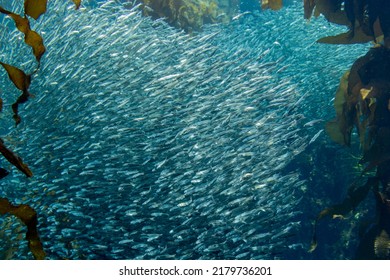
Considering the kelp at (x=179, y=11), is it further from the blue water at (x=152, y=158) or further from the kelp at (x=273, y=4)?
the kelp at (x=273, y=4)

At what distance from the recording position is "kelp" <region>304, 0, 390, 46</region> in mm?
3268

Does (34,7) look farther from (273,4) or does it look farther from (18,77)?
(273,4)

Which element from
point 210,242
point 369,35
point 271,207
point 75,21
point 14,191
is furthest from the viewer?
point 75,21

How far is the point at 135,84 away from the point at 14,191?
3005 millimetres

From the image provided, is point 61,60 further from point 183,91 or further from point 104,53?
point 183,91

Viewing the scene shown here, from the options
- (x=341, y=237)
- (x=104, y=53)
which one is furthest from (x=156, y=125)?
(x=341, y=237)

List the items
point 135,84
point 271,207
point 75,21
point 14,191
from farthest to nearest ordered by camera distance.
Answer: point 75,21, point 135,84, point 271,207, point 14,191

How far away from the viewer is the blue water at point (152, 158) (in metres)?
5.80

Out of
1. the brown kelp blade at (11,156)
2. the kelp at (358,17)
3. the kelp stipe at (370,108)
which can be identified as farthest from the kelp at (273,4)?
the brown kelp blade at (11,156)

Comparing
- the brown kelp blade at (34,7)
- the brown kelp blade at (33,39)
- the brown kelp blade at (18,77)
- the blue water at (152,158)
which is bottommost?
the blue water at (152,158)

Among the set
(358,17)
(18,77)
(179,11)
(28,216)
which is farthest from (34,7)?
(179,11)

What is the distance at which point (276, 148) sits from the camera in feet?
24.9

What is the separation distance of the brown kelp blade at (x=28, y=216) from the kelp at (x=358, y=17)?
3138 mm

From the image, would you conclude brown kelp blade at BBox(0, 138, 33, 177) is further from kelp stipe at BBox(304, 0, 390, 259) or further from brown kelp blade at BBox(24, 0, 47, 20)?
kelp stipe at BBox(304, 0, 390, 259)
